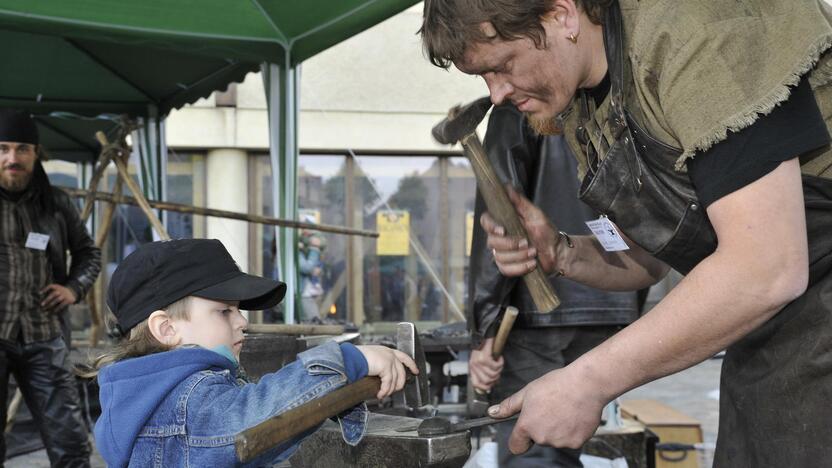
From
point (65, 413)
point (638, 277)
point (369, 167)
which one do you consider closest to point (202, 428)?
point (638, 277)

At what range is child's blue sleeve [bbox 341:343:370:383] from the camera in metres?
1.74

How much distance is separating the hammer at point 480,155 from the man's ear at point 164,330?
2.71 feet

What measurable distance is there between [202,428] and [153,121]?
21.8ft

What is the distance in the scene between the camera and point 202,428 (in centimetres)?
172

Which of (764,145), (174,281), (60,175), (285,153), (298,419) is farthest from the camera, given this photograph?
(60,175)

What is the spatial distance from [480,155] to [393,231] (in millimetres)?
10776

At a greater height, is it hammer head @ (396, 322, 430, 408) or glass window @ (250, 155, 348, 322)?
glass window @ (250, 155, 348, 322)

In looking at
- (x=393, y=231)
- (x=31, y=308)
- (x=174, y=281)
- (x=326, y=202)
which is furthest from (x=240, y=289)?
(x=393, y=231)

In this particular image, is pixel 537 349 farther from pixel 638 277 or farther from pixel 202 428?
pixel 202 428

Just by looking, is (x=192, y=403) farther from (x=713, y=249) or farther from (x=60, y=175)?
(x=60, y=175)

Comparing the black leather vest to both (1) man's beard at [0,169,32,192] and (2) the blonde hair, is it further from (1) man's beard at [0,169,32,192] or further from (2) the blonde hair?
(1) man's beard at [0,169,32,192]

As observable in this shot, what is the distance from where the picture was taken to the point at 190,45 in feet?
19.2

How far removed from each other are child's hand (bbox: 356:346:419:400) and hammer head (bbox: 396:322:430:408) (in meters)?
0.11

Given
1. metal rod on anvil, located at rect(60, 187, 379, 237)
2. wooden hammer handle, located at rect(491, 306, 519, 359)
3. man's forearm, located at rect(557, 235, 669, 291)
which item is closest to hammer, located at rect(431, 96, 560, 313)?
man's forearm, located at rect(557, 235, 669, 291)
